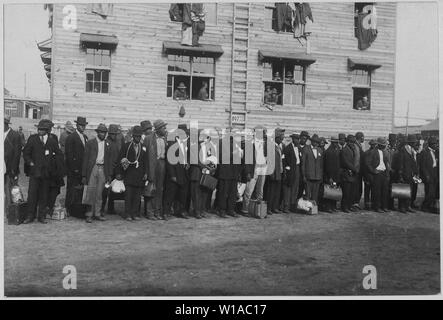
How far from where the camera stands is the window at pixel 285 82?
9.79 m

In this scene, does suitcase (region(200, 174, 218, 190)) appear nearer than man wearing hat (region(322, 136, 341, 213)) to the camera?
Yes

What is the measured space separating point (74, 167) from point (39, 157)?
0.63 metres

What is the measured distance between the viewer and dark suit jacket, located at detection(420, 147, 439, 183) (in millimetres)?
8398

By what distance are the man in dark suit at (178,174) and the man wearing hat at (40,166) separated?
176 centimetres

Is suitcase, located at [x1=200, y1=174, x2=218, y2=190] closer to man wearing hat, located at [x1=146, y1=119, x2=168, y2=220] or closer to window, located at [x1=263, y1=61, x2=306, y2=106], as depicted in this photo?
man wearing hat, located at [x1=146, y1=119, x2=168, y2=220]

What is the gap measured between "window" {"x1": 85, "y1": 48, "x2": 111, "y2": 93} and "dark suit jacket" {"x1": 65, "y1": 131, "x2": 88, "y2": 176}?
5.89ft

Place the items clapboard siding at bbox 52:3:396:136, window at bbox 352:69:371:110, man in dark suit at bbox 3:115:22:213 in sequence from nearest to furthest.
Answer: man in dark suit at bbox 3:115:22:213 < clapboard siding at bbox 52:3:396:136 < window at bbox 352:69:371:110

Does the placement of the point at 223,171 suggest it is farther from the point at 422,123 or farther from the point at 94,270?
the point at 422,123

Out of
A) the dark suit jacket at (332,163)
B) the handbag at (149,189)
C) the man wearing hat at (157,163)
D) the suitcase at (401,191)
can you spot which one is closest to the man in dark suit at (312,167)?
the dark suit jacket at (332,163)

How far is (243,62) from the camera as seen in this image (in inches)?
381

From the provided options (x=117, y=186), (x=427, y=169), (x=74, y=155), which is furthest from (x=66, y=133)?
(x=427, y=169)

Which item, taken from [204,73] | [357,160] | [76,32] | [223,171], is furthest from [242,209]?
[76,32]

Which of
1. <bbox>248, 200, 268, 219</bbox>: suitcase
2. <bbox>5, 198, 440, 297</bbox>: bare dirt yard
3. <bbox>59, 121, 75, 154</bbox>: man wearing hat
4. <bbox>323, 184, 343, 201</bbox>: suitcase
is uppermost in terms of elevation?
<bbox>59, 121, 75, 154</bbox>: man wearing hat

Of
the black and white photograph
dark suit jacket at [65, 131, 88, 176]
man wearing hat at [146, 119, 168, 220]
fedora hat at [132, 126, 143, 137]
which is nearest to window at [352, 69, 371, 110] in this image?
the black and white photograph
